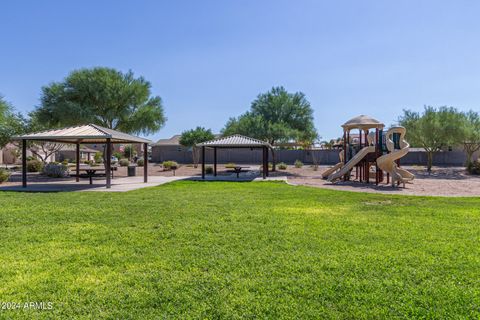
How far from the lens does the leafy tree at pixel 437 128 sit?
23.5 metres

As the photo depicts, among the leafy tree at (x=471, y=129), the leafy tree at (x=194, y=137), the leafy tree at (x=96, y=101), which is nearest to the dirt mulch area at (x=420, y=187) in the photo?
the leafy tree at (x=471, y=129)

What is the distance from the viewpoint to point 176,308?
3.00 m

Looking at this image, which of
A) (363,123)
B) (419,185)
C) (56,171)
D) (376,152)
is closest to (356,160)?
(376,152)

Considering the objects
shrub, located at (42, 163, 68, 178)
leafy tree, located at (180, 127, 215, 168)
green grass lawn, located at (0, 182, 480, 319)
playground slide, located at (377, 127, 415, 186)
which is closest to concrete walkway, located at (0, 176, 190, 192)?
shrub, located at (42, 163, 68, 178)

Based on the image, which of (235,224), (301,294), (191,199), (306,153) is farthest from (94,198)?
(306,153)

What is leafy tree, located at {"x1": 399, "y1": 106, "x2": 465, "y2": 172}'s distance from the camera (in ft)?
77.0

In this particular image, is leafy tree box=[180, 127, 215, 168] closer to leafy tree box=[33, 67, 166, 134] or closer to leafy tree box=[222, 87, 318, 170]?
leafy tree box=[222, 87, 318, 170]

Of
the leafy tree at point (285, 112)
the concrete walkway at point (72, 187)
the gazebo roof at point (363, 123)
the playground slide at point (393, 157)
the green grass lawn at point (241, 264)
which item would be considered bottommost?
the green grass lawn at point (241, 264)

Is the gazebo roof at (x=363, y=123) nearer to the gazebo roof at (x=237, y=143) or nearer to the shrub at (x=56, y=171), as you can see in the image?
the gazebo roof at (x=237, y=143)

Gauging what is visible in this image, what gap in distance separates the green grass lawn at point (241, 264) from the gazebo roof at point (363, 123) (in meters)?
10.2

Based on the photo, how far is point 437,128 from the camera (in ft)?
78.2

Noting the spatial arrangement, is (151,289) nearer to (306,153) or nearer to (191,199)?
(191,199)

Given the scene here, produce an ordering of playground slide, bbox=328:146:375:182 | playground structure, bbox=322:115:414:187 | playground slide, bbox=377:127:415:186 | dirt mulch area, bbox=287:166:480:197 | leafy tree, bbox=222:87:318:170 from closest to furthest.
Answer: dirt mulch area, bbox=287:166:480:197
playground slide, bbox=377:127:415:186
playground structure, bbox=322:115:414:187
playground slide, bbox=328:146:375:182
leafy tree, bbox=222:87:318:170

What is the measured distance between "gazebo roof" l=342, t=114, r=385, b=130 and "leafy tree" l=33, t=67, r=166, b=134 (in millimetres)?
15156
